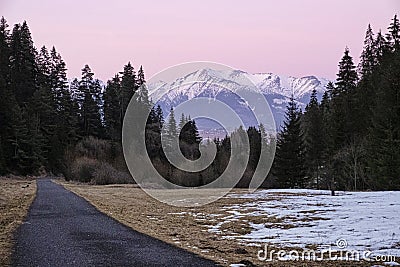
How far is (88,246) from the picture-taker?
9.34 metres

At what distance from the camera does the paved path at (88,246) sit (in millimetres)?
7945

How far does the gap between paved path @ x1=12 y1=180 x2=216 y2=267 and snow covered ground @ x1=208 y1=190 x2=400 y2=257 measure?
8.10 feet

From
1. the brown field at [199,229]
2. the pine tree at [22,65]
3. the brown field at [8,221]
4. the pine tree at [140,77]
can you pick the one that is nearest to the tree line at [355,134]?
the brown field at [199,229]

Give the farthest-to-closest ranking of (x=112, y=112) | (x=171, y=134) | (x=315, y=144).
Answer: (x=112, y=112) < (x=315, y=144) < (x=171, y=134)

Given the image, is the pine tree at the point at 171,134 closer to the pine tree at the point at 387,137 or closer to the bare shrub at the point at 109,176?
the bare shrub at the point at 109,176

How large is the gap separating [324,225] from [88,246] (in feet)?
21.0

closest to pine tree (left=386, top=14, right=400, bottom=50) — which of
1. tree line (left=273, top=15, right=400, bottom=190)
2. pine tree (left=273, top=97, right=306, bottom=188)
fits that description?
tree line (left=273, top=15, right=400, bottom=190)

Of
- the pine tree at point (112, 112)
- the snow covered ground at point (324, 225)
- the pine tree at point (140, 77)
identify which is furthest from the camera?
the pine tree at point (140, 77)

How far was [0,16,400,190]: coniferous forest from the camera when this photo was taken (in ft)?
118

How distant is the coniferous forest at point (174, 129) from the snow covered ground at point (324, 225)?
10143 mm

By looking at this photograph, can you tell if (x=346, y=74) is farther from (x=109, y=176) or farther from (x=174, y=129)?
(x=109, y=176)

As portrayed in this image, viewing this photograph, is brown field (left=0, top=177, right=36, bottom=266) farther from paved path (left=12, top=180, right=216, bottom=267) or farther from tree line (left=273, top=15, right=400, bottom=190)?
tree line (left=273, top=15, right=400, bottom=190)

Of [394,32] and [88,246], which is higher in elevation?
[394,32]

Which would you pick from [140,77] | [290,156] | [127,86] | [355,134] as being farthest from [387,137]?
[140,77]
